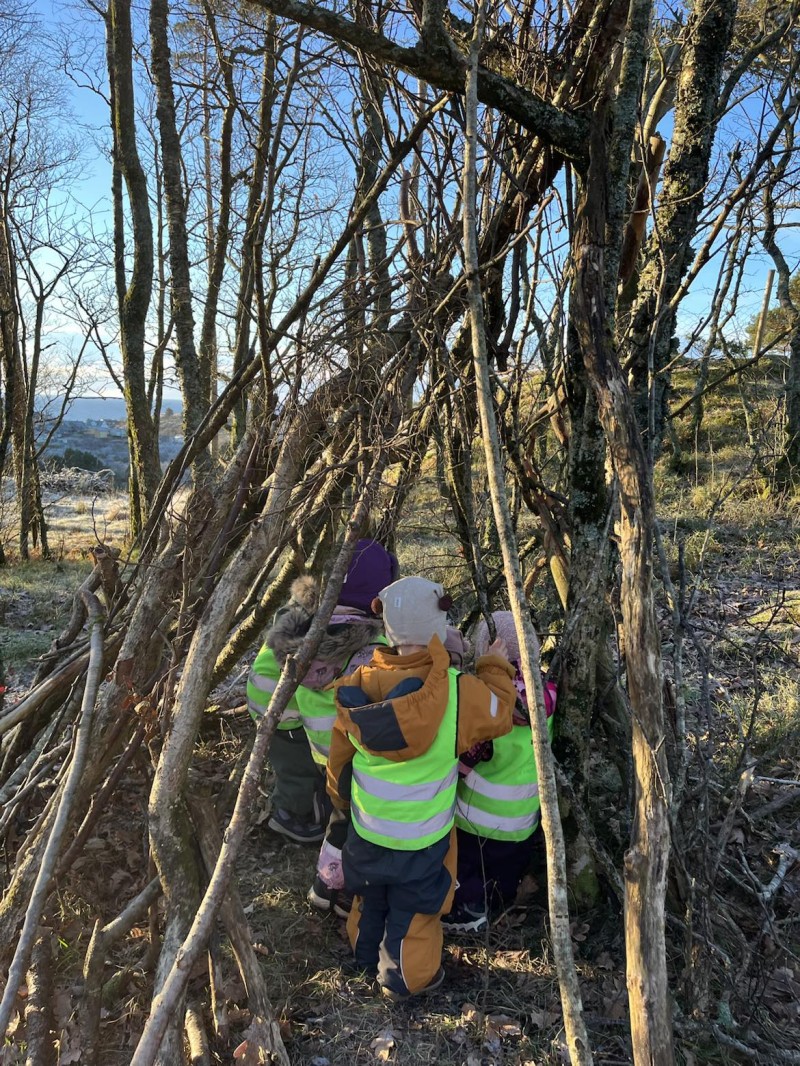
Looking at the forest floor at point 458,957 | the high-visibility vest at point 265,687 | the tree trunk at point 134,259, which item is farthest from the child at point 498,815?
the tree trunk at point 134,259

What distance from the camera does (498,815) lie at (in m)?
2.67

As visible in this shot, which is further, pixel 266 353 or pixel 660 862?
pixel 266 353

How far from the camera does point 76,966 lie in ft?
8.92

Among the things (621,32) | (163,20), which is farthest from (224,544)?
(163,20)

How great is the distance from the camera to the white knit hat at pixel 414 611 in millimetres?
2502

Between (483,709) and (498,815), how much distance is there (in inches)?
21.0

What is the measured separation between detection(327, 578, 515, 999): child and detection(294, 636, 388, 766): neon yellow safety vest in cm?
38

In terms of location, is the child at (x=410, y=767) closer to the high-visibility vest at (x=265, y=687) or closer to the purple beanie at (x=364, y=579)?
the purple beanie at (x=364, y=579)

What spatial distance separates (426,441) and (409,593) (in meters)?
1.16

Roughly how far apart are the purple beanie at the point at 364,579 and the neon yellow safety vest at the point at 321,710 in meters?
0.20

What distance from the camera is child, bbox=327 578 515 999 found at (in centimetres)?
236

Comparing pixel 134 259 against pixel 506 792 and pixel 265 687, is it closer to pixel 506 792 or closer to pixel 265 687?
pixel 265 687

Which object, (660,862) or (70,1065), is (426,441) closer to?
(660,862)

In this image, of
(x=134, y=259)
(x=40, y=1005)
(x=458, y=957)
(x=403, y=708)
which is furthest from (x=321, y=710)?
(x=134, y=259)
